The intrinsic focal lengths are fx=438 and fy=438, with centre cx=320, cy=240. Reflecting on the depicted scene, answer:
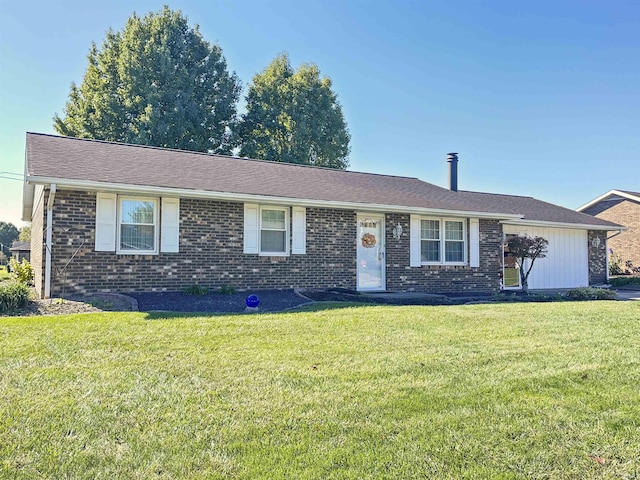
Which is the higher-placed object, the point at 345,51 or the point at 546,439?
the point at 345,51

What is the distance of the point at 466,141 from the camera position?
815 inches

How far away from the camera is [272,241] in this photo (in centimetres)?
1179

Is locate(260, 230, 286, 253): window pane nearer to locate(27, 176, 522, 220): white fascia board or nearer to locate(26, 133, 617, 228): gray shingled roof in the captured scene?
locate(27, 176, 522, 220): white fascia board

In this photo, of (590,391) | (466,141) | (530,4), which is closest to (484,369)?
(590,391)

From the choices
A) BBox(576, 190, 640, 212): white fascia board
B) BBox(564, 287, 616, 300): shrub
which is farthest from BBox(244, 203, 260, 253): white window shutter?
BBox(576, 190, 640, 212): white fascia board

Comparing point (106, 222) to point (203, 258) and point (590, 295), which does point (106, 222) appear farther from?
point (590, 295)

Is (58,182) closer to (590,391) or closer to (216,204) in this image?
(216,204)

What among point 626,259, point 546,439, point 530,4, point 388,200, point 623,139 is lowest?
point 546,439

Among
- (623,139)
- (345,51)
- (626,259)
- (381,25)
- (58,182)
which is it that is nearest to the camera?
(58,182)

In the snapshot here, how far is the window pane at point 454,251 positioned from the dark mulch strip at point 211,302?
19.3 ft

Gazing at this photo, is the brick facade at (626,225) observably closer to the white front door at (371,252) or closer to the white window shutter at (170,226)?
the white front door at (371,252)

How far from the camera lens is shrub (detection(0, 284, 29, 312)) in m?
7.80

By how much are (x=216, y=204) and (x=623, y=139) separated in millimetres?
17649

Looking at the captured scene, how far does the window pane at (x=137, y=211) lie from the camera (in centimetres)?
1019
